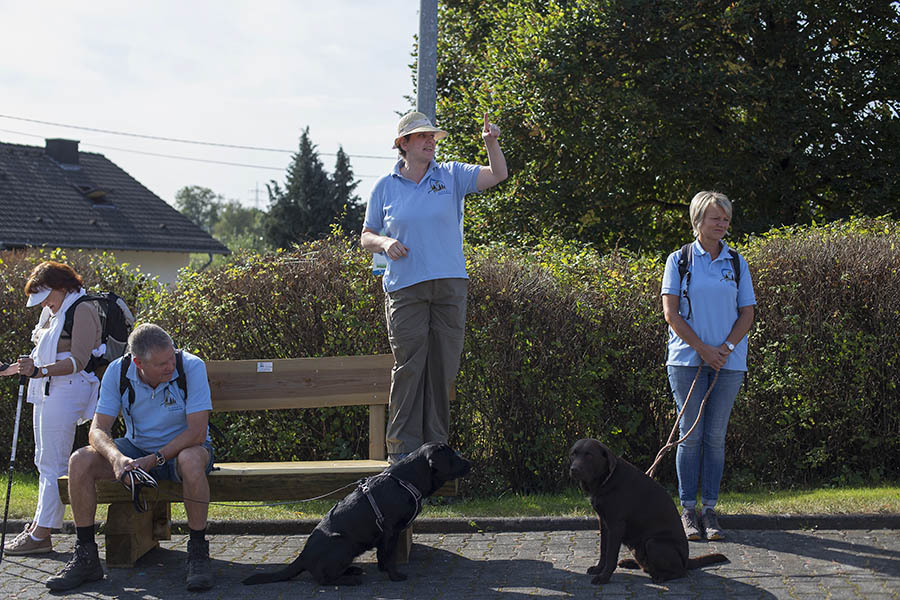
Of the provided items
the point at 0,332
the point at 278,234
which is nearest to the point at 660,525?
the point at 0,332

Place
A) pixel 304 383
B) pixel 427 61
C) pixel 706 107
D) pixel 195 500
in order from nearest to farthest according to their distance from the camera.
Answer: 1. pixel 195 500
2. pixel 304 383
3. pixel 427 61
4. pixel 706 107

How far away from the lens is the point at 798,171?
50.4 feet

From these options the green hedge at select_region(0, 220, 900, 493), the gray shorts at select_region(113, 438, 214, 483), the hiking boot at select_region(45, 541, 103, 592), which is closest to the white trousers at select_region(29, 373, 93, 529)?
the gray shorts at select_region(113, 438, 214, 483)

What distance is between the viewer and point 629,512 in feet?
16.3

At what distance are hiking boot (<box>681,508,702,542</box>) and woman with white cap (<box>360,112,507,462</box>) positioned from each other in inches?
62.9

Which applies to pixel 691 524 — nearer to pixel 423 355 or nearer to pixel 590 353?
pixel 590 353

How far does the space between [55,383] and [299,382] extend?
5.21 feet

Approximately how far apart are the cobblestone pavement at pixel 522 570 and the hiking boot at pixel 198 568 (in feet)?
0.21

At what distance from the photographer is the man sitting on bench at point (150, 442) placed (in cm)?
536

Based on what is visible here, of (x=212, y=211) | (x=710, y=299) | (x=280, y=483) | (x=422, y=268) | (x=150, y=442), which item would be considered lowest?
(x=280, y=483)

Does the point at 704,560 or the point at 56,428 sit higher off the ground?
the point at 56,428

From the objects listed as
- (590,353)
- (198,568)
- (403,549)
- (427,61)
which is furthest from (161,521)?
(427,61)

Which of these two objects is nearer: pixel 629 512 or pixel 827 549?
pixel 629 512

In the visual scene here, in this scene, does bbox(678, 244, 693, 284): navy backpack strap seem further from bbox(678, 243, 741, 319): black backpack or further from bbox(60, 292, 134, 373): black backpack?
bbox(60, 292, 134, 373): black backpack
